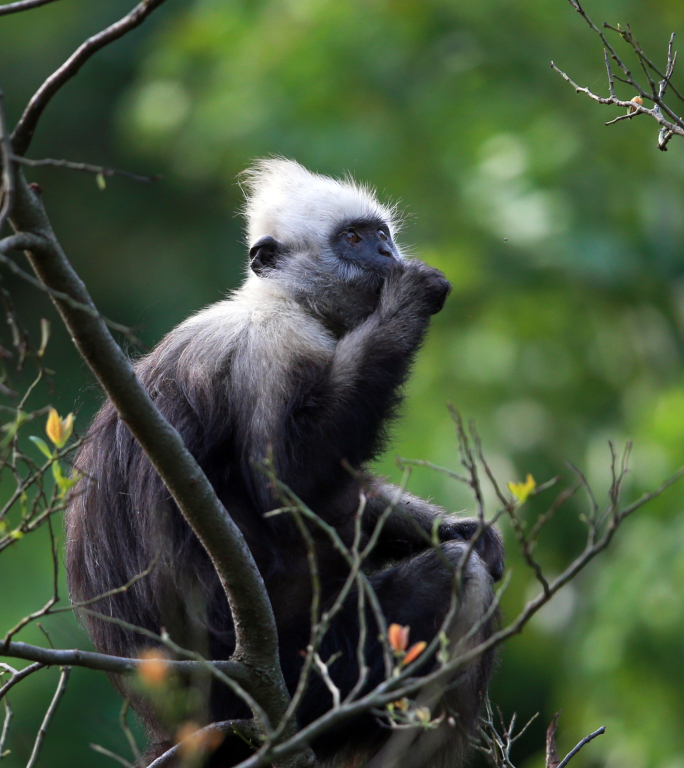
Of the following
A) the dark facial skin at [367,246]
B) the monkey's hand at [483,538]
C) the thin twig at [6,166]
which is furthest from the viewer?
the dark facial skin at [367,246]

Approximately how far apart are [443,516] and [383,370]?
1.03 metres

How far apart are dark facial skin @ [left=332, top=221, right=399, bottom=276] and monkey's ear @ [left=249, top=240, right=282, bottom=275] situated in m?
0.26

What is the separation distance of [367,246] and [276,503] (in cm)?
154

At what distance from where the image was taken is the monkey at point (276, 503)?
3.56 meters

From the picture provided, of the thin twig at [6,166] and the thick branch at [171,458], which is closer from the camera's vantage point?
the thin twig at [6,166]

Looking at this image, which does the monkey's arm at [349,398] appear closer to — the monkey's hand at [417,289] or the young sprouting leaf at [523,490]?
the monkey's hand at [417,289]

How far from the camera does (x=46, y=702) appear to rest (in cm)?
920

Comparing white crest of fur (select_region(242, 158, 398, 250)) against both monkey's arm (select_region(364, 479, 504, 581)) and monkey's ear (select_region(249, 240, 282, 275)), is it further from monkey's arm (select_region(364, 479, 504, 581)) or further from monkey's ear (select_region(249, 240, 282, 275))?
monkey's arm (select_region(364, 479, 504, 581))

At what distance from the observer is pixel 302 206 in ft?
15.4

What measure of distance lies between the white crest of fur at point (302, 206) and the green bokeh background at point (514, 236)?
321 centimetres

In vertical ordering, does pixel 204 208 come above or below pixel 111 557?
above

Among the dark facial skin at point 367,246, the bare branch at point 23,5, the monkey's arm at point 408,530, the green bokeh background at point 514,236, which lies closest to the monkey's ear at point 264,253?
the dark facial skin at point 367,246

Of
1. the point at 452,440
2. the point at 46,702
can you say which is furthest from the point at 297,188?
the point at 46,702

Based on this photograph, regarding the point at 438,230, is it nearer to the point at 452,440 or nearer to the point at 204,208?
the point at 452,440
